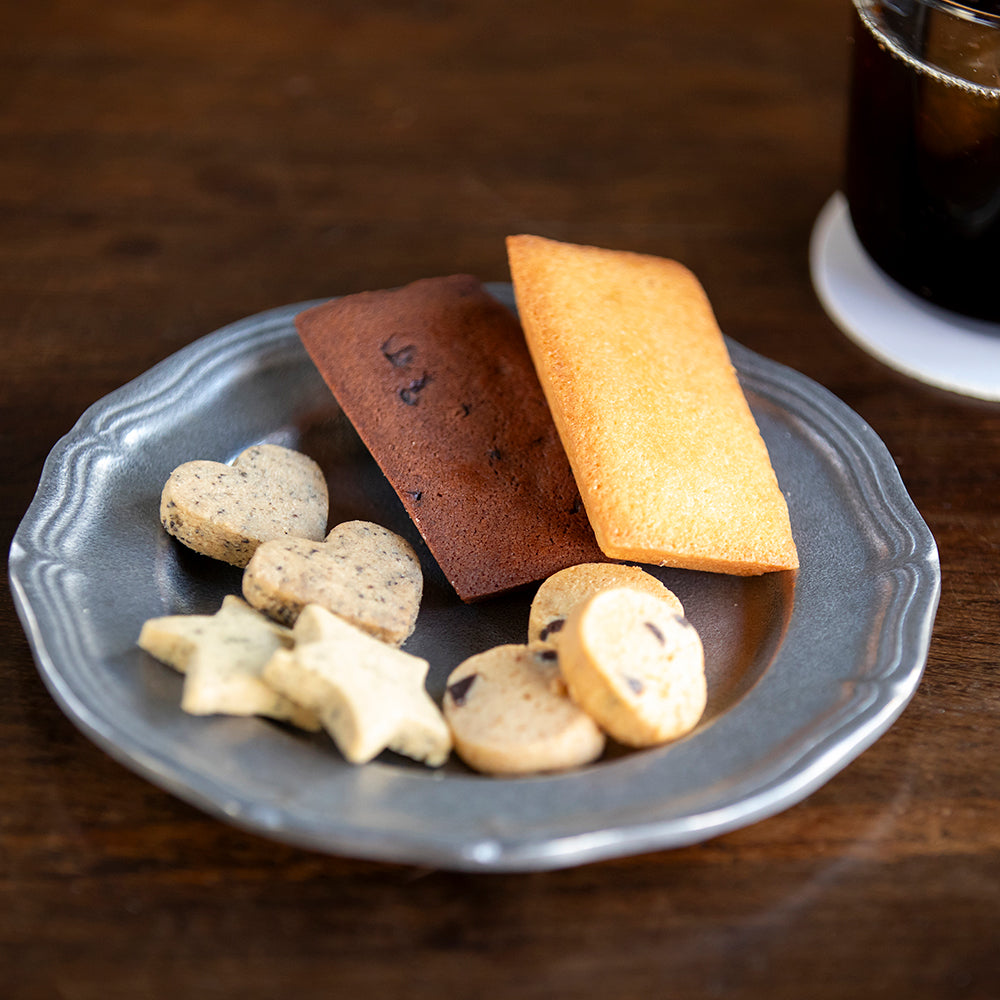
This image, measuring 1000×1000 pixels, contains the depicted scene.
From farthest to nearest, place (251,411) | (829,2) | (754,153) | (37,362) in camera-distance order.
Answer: (829,2), (754,153), (37,362), (251,411)

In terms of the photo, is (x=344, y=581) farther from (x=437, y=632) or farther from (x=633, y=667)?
(x=633, y=667)

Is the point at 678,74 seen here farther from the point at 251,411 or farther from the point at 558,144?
the point at 251,411

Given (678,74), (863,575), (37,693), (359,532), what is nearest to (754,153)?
(678,74)

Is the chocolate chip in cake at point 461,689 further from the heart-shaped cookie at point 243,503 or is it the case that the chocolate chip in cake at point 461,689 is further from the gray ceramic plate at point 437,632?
the heart-shaped cookie at point 243,503

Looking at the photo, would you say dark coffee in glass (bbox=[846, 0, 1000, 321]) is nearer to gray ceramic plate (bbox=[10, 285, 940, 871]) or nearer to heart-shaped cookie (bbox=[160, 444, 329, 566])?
gray ceramic plate (bbox=[10, 285, 940, 871])

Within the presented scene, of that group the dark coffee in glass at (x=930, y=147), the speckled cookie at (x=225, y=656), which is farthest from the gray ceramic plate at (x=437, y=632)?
the dark coffee in glass at (x=930, y=147)

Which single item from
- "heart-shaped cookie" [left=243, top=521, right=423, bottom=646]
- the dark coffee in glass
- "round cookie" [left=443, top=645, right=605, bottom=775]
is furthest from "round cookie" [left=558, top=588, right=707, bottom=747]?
the dark coffee in glass

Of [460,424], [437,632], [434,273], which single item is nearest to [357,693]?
[437,632]
